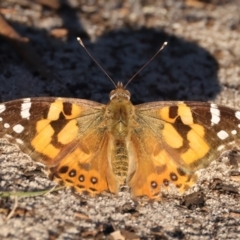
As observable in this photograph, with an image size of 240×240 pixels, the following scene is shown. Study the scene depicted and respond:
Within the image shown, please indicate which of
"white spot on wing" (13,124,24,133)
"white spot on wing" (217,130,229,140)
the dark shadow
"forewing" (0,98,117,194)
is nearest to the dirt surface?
the dark shadow

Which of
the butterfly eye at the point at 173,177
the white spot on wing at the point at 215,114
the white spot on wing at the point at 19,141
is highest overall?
the white spot on wing at the point at 215,114

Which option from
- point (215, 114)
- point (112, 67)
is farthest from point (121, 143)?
point (112, 67)

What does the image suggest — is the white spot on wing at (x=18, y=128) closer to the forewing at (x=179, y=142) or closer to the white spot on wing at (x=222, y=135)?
the forewing at (x=179, y=142)

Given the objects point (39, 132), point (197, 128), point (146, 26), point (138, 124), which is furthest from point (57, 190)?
point (146, 26)

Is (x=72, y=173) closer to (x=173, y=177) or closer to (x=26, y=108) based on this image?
(x=26, y=108)

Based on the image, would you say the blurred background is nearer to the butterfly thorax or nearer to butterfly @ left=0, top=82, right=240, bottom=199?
the butterfly thorax

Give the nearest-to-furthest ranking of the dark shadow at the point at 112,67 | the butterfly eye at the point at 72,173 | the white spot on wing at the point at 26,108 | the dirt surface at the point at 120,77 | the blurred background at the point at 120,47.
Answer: the dirt surface at the point at 120,77, the butterfly eye at the point at 72,173, the white spot on wing at the point at 26,108, the dark shadow at the point at 112,67, the blurred background at the point at 120,47

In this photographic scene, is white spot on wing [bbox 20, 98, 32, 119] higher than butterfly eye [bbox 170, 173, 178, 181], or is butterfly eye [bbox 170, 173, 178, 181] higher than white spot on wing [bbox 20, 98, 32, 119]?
white spot on wing [bbox 20, 98, 32, 119]

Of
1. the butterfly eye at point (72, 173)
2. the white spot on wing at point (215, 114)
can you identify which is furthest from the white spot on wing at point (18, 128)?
the white spot on wing at point (215, 114)
